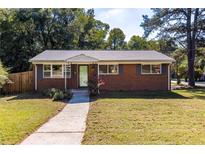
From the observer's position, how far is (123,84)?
26297mm

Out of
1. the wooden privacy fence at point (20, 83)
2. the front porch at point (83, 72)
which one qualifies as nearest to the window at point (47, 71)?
the wooden privacy fence at point (20, 83)

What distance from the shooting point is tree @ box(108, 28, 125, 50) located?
59.9m

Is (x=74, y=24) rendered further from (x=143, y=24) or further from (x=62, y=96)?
(x=62, y=96)

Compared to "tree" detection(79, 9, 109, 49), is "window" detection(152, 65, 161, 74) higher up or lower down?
lower down

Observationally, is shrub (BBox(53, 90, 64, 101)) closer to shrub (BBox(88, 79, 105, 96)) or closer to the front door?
shrub (BBox(88, 79, 105, 96))

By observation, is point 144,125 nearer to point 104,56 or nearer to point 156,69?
point 156,69

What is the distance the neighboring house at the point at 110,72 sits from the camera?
2597 centimetres

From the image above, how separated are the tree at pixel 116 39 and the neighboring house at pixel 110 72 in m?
33.0

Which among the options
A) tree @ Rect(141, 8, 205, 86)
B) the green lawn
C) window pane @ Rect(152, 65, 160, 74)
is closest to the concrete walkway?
the green lawn

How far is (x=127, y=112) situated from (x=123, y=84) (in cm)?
1184

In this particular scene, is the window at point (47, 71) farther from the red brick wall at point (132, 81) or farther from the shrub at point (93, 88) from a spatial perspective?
the shrub at point (93, 88)

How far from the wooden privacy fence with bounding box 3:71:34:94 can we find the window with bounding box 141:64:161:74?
8.36m
